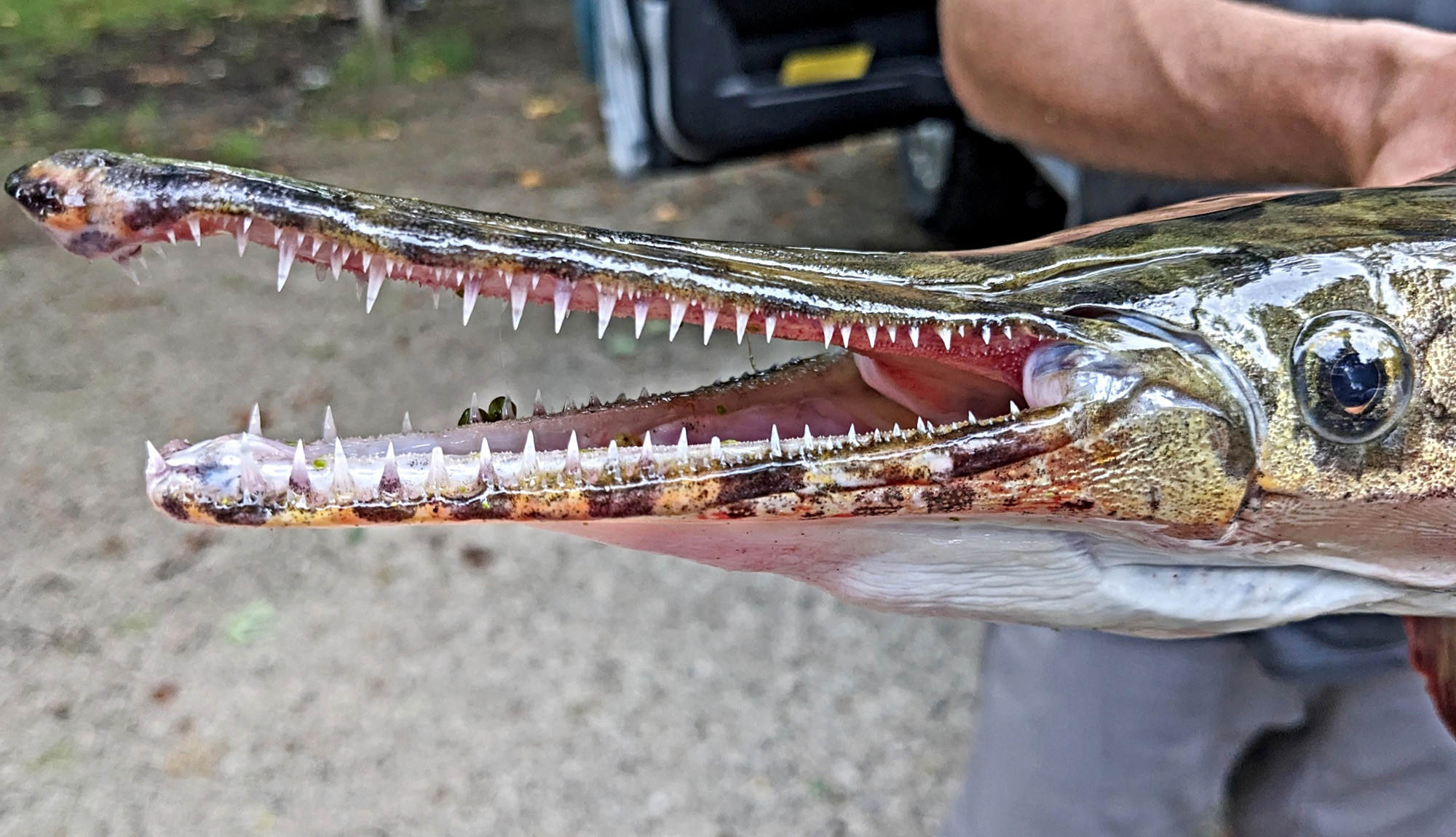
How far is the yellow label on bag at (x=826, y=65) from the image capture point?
4.58 metres

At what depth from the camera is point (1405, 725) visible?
208 centimetres

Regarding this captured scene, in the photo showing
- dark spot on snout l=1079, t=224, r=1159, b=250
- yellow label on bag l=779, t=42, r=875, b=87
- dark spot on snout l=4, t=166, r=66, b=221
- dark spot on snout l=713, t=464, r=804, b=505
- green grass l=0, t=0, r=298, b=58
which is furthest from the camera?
green grass l=0, t=0, r=298, b=58

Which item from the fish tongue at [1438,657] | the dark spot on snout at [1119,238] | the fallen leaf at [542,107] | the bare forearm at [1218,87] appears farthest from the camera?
the fallen leaf at [542,107]

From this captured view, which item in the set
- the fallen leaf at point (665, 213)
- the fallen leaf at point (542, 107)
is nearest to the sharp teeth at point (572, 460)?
the fallen leaf at point (665, 213)

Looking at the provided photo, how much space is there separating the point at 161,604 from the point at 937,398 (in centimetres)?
300

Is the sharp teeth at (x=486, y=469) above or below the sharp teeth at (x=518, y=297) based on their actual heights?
below

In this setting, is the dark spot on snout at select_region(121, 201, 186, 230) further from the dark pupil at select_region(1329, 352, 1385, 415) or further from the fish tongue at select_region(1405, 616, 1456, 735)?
the fish tongue at select_region(1405, 616, 1456, 735)

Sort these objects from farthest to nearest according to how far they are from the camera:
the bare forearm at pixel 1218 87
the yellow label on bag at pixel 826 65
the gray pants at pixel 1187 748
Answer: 1. the yellow label on bag at pixel 826 65
2. the gray pants at pixel 1187 748
3. the bare forearm at pixel 1218 87

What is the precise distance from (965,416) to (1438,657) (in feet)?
2.78

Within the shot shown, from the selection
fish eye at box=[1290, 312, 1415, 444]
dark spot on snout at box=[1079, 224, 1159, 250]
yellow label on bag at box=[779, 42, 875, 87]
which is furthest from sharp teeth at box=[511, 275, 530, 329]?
yellow label on bag at box=[779, 42, 875, 87]

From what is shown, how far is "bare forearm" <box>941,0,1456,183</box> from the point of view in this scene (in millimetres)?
1881

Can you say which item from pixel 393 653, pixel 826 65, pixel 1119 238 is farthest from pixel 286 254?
pixel 826 65

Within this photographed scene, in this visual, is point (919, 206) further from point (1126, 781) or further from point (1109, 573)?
point (1109, 573)

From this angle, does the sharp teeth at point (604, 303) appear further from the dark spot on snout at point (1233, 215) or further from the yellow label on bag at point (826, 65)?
the yellow label on bag at point (826, 65)
